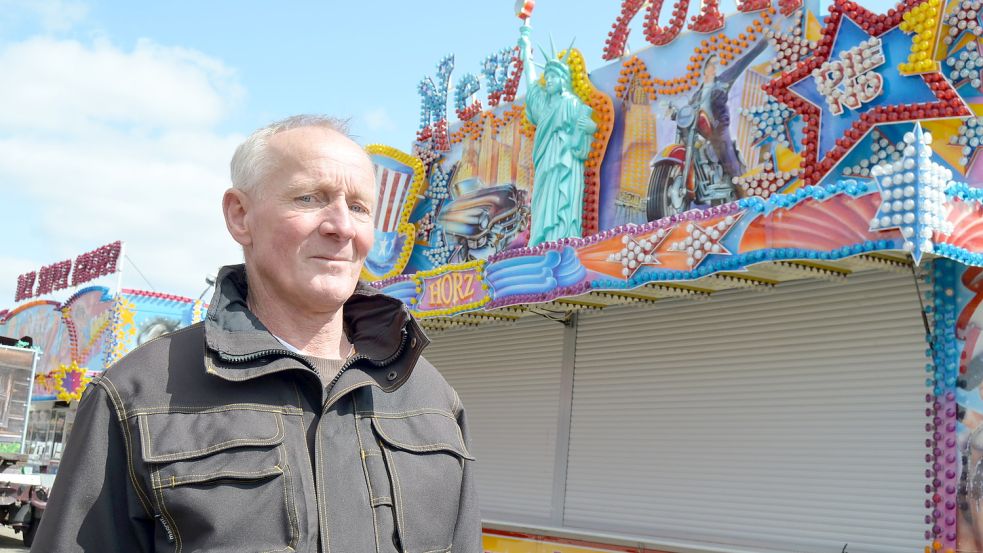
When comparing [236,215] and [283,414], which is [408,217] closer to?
[236,215]

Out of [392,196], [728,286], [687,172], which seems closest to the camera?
[728,286]

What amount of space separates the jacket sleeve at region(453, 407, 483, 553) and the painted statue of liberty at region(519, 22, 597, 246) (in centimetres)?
901

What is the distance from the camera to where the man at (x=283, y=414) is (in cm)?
180

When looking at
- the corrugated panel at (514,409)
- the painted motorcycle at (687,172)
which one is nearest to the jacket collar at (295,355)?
the painted motorcycle at (687,172)

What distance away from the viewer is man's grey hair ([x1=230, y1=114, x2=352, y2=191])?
6.88 ft

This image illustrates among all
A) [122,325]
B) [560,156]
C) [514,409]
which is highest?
[560,156]

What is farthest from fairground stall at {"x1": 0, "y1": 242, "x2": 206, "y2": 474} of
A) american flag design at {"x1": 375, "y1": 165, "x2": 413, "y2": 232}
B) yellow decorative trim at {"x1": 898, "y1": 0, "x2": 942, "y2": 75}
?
yellow decorative trim at {"x1": 898, "y1": 0, "x2": 942, "y2": 75}

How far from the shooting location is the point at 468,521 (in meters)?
2.26

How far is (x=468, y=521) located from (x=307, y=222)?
79cm

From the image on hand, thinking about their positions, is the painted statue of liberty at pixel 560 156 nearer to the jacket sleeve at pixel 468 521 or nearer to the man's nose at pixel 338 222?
the jacket sleeve at pixel 468 521

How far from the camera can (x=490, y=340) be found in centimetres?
1332

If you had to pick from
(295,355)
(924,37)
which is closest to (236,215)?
(295,355)

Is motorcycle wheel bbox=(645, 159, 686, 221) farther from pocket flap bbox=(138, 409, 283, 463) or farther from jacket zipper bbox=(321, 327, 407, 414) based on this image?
pocket flap bbox=(138, 409, 283, 463)

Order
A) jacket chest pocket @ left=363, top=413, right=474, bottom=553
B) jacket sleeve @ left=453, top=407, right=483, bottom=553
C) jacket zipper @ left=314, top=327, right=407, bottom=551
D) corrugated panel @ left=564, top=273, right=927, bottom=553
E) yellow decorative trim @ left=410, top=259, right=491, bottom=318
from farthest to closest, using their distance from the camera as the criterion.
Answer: yellow decorative trim @ left=410, top=259, right=491, bottom=318 < corrugated panel @ left=564, top=273, right=927, bottom=553 < jacket sleeve @ left=453, top=407, right=483, bottom=553 < jacket chest pocket @ left=363, top=413, right=474, bottom=553 < jacket zipper @ left=314, top=327, right=407, bottom=551
